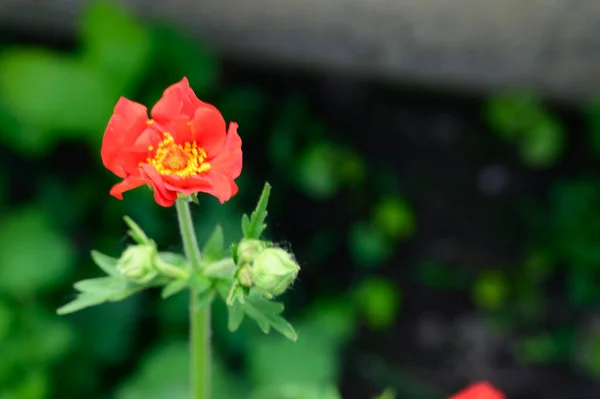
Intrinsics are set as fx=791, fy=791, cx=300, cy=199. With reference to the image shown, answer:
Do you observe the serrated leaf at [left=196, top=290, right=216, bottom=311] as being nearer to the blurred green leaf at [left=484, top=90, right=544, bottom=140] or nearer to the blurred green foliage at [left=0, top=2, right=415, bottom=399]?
the blurred green foliage at [left=0, top=2, right=415, bottom=399]

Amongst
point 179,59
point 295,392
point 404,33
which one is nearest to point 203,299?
point 295,392

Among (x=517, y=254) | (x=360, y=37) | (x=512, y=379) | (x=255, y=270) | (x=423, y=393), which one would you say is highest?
(x=360, y=37)

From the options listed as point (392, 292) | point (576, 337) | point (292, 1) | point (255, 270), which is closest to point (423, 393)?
point (392, 292)

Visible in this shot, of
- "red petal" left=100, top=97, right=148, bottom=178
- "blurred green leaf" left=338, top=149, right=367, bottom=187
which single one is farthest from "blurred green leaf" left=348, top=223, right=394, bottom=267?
"red petal" left=100, top=97, right=148, bottom=178

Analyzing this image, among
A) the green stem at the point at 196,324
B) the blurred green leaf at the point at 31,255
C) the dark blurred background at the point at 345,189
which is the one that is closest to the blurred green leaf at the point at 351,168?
the dark blurred background at the point at 345,189

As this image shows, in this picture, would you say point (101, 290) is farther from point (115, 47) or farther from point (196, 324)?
point (115, 47)

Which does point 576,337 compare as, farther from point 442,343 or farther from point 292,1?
point 292,1
